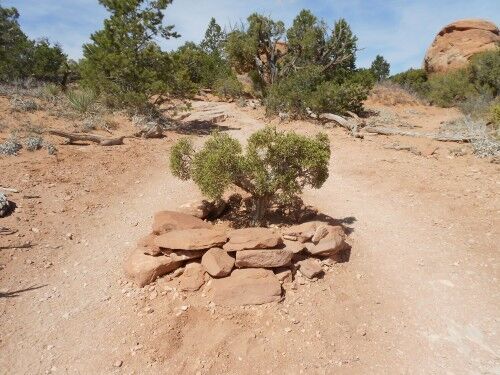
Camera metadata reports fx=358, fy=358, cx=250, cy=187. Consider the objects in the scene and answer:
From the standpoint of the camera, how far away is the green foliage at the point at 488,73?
21625 mm

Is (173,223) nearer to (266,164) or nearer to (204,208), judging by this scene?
(204,208)

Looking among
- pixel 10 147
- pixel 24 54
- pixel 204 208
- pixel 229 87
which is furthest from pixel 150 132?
pixel 24 54

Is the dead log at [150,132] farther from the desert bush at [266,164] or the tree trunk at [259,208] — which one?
the tree trunk at [259,208]

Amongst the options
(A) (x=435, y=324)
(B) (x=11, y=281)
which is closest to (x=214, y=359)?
(A) (x=435, y=324)

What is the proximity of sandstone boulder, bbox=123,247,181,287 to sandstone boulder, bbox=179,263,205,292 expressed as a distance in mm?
210

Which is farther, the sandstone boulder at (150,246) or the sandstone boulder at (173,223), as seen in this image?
the sandstone boulder at (173,223)

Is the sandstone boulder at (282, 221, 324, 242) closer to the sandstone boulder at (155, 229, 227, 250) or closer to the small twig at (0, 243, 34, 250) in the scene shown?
the sandstone boulder at (155, 229, 227, 250)

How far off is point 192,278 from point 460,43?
1562 inches

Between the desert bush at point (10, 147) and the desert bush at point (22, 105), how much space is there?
12.5 feet

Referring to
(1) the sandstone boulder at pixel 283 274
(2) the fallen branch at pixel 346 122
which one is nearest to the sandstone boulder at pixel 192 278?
(1) the sandstone boulder at pixel 283 274

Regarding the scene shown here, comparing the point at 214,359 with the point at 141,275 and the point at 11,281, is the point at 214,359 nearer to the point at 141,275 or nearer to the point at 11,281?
the point at 141,275

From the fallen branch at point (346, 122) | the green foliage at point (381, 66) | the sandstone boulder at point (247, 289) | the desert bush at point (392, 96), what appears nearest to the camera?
the sandstone boulder at point (247, 289)

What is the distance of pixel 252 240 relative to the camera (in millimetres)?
5102

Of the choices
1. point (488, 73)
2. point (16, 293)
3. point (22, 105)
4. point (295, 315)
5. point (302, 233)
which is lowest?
point (295, 315)
